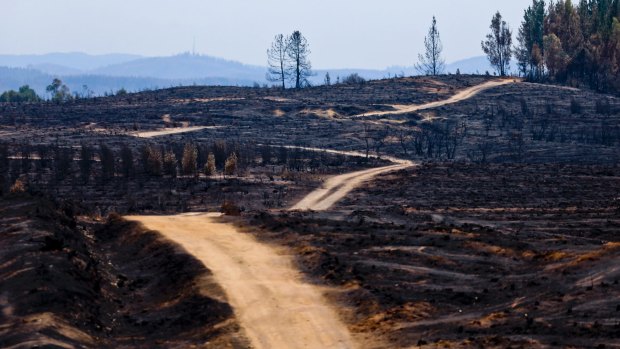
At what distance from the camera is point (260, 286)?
32.6 m

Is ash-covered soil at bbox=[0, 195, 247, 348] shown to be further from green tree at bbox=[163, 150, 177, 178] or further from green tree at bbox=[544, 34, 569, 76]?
green tree at bbox=[544, 34, 569, 76]

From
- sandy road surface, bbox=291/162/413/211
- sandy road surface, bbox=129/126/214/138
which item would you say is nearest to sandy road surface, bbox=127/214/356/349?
sandy road surface, bbox=291/162/413/211

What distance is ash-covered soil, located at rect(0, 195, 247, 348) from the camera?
89.9 ft

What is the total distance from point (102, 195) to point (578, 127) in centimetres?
5323

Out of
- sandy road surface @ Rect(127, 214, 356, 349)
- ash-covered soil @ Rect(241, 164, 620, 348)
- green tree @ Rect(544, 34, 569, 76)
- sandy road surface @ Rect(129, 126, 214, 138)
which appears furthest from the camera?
green tree @ Rect(544, 34, 569, 76)

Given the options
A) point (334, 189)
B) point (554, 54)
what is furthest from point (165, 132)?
point (554, 54)

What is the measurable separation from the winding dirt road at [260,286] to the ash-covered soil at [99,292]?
56cm

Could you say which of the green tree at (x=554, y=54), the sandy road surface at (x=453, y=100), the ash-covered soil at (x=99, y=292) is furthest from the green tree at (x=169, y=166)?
the green tree at (x=554, y=54)

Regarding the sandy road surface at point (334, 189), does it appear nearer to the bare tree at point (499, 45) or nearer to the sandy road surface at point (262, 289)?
the sandy road surface at point (262, 289)

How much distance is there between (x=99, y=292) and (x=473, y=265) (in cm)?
1167

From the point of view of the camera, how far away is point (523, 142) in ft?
293

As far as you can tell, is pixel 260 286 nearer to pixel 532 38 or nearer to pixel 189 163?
pixel 189 163

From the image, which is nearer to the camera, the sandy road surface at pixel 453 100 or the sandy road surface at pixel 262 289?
the sandy road surface at pixel 262 289

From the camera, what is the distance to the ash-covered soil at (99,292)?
27406 millimetres
